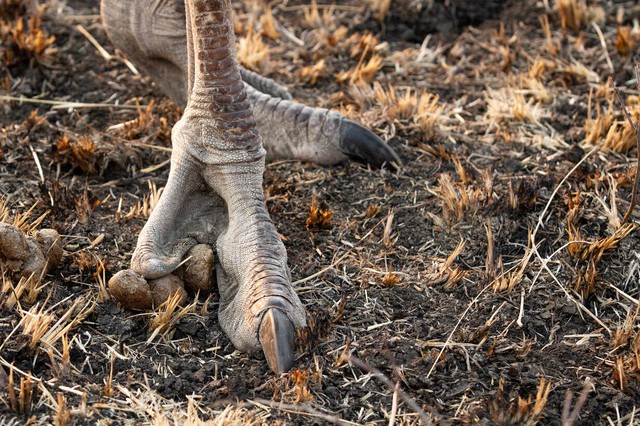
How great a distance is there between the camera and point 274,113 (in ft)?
16.0

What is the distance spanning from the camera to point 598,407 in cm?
355

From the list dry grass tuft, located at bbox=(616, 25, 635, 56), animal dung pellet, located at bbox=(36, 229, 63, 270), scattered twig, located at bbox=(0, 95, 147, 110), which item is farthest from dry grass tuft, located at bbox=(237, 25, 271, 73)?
dry grass tuft, located at bbox=(616, 25, 635, 56)

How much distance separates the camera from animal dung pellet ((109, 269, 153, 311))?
3.77 metres

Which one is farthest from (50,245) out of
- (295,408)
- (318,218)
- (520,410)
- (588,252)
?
(588,252)

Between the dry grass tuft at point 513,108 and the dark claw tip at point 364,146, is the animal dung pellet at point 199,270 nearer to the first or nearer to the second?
the dark claw tip at point 364,146

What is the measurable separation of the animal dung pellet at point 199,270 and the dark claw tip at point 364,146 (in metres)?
1.14

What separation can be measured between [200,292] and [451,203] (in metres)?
1.32

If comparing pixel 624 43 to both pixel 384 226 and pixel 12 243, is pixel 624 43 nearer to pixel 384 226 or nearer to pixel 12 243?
pixel 384 226

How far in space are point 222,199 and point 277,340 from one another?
36.1 inches

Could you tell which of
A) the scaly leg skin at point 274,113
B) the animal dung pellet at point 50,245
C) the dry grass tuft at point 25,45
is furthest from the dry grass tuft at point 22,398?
the dry grass tuft at point 25,45

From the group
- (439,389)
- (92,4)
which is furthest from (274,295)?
(92,4)

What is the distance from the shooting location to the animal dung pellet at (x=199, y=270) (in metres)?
4.00

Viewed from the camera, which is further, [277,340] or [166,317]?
A: [166,317]

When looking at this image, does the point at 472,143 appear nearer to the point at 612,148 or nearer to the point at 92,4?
the point at 612,148
